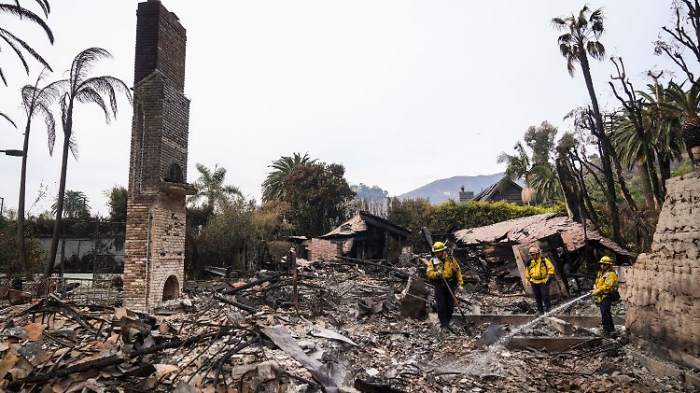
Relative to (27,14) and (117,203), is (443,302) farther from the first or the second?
(117,203)

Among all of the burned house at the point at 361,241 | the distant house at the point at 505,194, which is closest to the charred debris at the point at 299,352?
the burned house at the point at 361,241

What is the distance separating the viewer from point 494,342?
7660mm

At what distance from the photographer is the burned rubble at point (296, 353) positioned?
16.6 ft

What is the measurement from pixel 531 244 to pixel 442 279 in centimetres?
574

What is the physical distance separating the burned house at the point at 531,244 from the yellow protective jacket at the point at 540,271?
3178mm

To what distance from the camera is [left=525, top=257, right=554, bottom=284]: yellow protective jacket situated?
32.6 feet

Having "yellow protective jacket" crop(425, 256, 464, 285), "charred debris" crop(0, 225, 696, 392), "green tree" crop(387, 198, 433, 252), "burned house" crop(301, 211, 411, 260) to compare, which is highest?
"green tree" crop(387, 198, 433, 252)

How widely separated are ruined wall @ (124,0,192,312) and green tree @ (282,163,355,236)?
19.7 metres

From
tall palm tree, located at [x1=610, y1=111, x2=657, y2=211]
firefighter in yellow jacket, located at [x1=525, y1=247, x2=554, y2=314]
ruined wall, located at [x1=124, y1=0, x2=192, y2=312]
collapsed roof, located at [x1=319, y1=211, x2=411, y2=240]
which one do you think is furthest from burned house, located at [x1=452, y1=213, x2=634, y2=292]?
ruined wall, located at [x1=124, y1=0, x2=192, y2=312]

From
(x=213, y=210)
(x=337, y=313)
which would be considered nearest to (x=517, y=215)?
(x=213, y=210)

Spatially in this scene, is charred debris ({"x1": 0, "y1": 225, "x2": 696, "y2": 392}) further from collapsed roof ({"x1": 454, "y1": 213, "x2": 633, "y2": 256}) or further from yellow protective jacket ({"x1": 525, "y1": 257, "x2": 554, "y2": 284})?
collapsed roof ({"x1": 454, "y1": 213, "x2": 633, "y2": 256})

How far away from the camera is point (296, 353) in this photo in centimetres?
550

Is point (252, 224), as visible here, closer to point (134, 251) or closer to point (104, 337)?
point (134, 251)

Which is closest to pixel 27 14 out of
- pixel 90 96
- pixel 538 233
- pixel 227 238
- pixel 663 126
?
pixel 90 96
